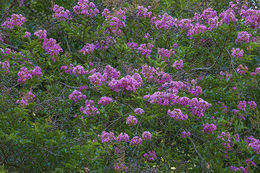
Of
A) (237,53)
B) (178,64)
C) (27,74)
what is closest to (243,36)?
(237,53)

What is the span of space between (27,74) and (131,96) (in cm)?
124

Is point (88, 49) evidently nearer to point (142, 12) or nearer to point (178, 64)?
point (142, 12)

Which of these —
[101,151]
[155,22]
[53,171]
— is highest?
[155,22]

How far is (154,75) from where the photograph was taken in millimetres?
4285

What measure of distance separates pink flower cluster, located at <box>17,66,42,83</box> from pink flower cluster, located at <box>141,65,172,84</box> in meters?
1.24

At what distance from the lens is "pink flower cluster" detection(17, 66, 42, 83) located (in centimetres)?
426

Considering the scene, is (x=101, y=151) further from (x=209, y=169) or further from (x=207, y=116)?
(x=207, y=116)

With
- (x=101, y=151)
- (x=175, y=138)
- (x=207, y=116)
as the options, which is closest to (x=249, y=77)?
(x=207, y=116)

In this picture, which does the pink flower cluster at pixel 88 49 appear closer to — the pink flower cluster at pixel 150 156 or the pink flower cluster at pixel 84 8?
the pink flower cluster at pixel 84 8

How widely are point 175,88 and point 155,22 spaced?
168cm

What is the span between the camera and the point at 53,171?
3318 mm

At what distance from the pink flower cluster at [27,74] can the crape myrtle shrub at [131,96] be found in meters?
0.01

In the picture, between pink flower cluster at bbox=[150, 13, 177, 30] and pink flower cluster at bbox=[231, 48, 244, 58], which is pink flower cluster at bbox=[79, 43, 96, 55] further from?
pink flower cluster at bbox=[231, 48, 244, 58]

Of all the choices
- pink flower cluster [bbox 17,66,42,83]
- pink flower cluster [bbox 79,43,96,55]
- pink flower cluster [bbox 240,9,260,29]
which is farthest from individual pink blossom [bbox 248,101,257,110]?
pink flower cluster [bbox 17,66,42,83]
